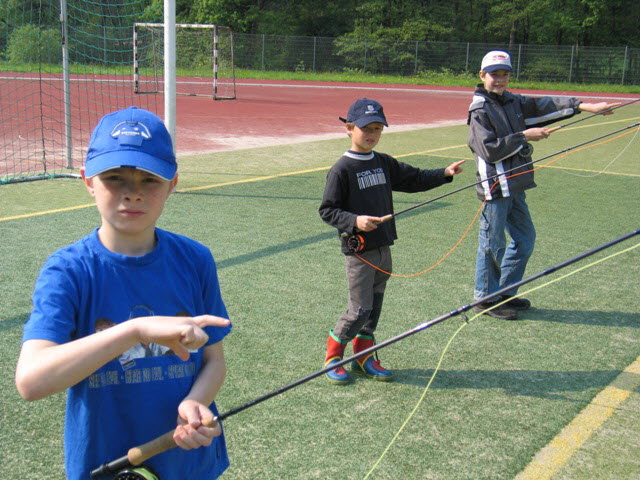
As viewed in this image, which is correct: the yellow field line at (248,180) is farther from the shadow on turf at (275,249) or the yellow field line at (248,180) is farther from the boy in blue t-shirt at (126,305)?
the boy in blue t-shirt at (126,305)

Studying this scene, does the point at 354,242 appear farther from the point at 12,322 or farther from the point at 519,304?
the point at 12,322

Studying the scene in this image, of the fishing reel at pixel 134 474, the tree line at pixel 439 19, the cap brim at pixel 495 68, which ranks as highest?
the tree line at pixel 439 19

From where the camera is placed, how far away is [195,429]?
5.97 ft

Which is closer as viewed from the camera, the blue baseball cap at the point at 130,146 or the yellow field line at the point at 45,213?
the blue baseball cap at the point at 130,146

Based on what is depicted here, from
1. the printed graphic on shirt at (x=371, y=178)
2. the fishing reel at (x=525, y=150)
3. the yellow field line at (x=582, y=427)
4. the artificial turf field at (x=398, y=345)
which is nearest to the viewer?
the yellow field line at (x=582, y=427)

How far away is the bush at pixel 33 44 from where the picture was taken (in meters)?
14.3

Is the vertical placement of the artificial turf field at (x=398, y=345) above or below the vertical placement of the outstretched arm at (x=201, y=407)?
below

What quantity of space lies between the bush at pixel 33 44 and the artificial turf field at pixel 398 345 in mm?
5596

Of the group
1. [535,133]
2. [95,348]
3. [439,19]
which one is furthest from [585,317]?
[439,19]

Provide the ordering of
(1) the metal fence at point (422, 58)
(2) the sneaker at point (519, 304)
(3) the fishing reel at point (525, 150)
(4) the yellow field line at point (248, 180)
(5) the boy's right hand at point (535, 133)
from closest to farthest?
1. (5) the boy's right hand at point (535, 133)
2. (3) the fishing reel at point (525, 150)
3. (2) the sneaker at point (519, 304)
4. (4) the yellow field line at point (248, 180)
5. (1) the metal fence at point (422, 58)

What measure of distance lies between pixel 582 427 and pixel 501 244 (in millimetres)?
1992

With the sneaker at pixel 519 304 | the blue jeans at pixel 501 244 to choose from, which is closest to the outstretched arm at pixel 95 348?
the blue jeans at pixel 501 244

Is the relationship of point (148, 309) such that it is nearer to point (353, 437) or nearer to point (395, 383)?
point (353, 437)

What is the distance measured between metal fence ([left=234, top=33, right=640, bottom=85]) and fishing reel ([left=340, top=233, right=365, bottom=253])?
37742mm
